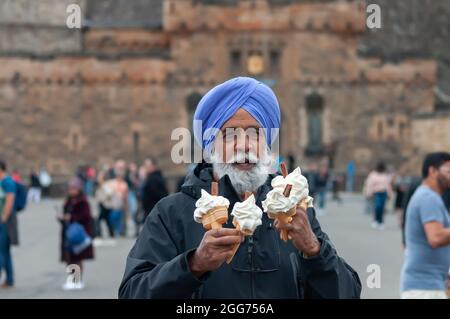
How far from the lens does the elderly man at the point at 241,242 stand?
319 centimetres

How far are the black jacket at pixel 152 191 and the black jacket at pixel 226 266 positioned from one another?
13.9m

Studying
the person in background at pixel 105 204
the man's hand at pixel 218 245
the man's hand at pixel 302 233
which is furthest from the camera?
the person in background at pixel 105 204

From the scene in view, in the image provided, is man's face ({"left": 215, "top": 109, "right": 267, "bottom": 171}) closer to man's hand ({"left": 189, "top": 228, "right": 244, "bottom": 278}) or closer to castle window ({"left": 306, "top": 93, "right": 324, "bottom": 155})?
man's hand ({"left": 189, "top": 228, "right": 244, "bottom": 278})

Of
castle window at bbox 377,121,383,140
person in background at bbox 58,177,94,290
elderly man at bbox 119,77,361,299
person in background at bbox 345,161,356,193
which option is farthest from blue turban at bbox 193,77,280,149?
castle window at bbox 377,121,383,140

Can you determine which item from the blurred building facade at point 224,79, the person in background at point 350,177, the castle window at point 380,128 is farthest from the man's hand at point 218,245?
the castle window at point 380,128

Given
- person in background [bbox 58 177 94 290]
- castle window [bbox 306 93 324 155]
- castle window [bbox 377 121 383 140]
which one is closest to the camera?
person in background [bbox 58 177 94 290]

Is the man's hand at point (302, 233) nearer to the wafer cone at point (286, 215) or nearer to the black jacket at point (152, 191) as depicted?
the wafer cone at point (286, 215)

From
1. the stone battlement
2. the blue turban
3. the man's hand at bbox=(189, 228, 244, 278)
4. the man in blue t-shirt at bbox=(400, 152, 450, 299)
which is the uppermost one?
the stone battlement

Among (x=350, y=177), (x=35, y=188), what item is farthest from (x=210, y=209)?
(x=350, y=177)

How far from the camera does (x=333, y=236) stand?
62.1ft

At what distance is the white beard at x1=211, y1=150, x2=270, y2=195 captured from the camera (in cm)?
340

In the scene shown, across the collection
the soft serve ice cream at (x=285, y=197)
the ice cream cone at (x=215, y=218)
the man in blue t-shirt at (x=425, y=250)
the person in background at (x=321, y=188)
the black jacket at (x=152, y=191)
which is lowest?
the person in background at (x=321, y=188)
